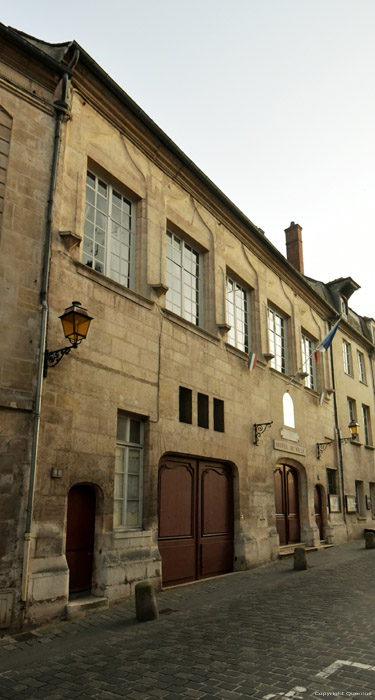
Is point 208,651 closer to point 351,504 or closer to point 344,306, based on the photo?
point 351,504

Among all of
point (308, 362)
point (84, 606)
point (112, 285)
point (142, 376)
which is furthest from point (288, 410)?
point (84, 606)

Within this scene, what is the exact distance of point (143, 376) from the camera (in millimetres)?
9211

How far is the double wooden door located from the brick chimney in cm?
1143

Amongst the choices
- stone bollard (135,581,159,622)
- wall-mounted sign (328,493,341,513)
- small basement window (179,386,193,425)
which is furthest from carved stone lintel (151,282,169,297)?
wall-mounted sign (328,493,341,513)

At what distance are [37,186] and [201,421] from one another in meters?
5.58

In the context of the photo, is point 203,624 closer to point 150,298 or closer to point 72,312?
point 72,312

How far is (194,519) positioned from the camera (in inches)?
408

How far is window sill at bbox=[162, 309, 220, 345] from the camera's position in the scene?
10.2m

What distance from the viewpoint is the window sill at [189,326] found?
33.3 feet

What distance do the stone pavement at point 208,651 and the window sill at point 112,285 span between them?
4.88 meters

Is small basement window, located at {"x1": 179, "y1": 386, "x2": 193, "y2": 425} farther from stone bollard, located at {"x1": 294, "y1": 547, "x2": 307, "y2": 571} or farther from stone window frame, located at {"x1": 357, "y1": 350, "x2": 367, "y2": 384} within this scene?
stone window frame, located at {"x1": 357, "y1": 350, "x2": 367, "y2": 384}

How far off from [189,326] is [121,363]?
244 centimetres

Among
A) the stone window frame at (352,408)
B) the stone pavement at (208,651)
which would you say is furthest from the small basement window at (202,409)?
the stone window frame at (352,408)

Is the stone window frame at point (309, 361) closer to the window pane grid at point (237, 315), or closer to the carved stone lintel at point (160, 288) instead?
the window pane grid at point (237, 315)
